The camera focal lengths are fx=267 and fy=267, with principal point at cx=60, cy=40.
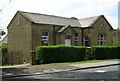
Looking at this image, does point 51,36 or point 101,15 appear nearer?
A: point 51,36

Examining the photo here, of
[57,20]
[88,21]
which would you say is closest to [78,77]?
[57,20]

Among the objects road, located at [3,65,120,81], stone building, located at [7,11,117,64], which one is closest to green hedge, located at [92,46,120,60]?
stone building, located at [7,11,117,64]

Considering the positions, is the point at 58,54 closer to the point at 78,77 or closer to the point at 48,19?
the point at 48,19

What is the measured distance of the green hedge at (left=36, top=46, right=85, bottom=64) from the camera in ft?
87.8

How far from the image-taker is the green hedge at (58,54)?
26750mm

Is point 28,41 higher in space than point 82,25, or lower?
lower

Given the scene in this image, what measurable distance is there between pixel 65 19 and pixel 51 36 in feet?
21.2

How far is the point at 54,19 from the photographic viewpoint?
132ft

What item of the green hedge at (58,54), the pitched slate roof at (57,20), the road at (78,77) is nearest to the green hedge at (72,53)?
the green hedge at (58,54)

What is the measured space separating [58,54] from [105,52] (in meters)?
8.54

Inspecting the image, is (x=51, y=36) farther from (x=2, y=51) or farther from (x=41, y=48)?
(x=41, y=48)

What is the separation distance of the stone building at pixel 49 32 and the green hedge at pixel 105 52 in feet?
21.8

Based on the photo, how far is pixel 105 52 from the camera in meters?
34.4

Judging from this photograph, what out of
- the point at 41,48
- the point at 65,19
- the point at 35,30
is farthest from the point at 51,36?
the point at 41,48
